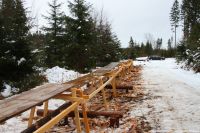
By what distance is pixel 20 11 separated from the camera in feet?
59.8

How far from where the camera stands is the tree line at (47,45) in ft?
49.4

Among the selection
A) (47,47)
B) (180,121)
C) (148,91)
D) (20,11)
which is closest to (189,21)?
(47,47)

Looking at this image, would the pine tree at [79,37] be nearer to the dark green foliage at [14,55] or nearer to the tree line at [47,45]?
the tree line at [47,45]

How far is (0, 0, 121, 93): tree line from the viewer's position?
15.1 metres

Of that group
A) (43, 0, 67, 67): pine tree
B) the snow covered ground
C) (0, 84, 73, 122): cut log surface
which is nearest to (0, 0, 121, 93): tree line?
(43, 0, 67, 67): pine tree

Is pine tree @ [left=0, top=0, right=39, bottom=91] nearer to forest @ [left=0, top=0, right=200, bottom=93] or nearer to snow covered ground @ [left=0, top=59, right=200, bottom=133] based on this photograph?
forest @ [left=0, top=0, right=200, bottom=93]

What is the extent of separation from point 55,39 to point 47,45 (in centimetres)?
119

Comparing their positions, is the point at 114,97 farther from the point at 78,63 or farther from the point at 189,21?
the point at 189,21

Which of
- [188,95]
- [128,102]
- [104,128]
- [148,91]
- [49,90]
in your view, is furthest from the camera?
[148,91]

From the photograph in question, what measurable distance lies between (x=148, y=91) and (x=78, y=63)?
15.7 m

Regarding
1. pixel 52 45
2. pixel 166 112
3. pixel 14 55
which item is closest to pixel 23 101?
pixel 166 112

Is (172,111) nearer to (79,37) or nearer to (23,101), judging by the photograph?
(23,101)

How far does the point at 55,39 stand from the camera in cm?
3166

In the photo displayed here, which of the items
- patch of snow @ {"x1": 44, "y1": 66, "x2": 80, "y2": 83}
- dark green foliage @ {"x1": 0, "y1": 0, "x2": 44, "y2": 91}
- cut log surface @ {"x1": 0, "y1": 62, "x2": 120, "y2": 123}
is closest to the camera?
cut log surface @ {"x1": 0, "y1": 62, "x2": 120, "y2": 123}
